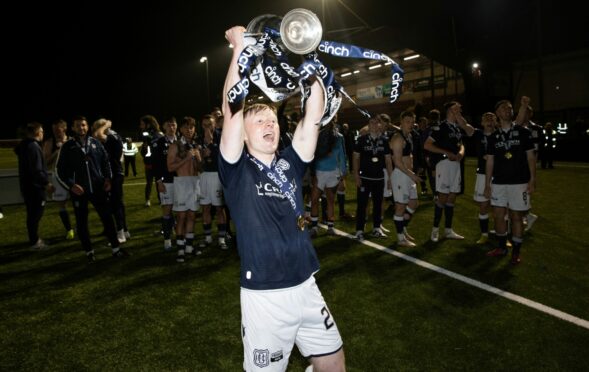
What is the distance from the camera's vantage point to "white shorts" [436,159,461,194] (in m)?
8.05

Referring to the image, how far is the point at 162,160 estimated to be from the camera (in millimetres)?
7598

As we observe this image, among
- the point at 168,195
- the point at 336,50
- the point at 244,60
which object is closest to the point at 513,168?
the point at 336,50

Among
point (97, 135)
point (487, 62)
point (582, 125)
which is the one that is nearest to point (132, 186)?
point (97, 135)

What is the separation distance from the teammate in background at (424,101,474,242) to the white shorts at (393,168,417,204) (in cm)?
70

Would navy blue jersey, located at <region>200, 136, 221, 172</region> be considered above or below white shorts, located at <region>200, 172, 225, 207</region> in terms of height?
above

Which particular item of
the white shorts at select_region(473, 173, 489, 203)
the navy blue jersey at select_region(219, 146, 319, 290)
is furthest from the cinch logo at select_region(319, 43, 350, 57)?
the white shorts at select_region(473, 173, 489, 203)

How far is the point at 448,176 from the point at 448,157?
0.39 m

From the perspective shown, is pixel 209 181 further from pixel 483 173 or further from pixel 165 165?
pixel 483 173

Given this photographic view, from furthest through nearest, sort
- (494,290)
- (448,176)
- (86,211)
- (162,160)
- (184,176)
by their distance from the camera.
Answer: (448,176), (162,160), (184,176), (86,211), (494,290)

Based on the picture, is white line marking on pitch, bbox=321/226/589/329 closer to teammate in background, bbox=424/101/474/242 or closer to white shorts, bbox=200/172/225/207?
teammate in background, bbox=424/101/474/242

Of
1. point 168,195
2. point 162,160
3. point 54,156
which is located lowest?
point 168,195

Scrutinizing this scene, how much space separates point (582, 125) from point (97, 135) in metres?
24.5

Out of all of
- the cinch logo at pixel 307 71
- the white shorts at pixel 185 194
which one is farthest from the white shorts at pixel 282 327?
the white shorts at pixel 185 194

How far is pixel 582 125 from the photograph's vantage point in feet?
72.4
